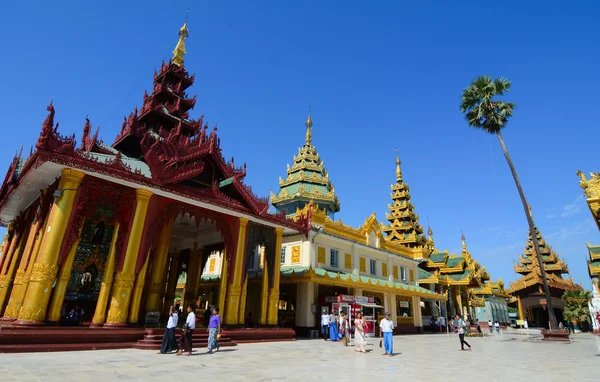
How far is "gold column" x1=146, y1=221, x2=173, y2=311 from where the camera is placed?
732 inches

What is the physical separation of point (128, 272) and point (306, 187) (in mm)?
24317

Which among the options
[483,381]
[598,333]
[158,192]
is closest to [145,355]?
[158,192]

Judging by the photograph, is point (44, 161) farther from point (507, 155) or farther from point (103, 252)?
point (507, 155)

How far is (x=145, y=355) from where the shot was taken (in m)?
10.9

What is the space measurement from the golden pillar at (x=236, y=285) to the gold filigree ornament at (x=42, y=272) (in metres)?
7.56

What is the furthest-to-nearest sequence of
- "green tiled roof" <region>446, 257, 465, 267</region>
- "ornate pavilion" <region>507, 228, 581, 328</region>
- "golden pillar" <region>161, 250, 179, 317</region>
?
"ornate pavilion" <region>507, 228, 581, 328</region> < "green tiled roof" <region>446, 257, 465, 267</region> < "golden pillar" <region>161, 250, 179, 317</region>

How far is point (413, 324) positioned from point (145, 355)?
27.5m

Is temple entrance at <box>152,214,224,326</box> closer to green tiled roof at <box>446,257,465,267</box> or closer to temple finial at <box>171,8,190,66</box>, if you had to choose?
temple finial at <box>171,8,190,66</box>

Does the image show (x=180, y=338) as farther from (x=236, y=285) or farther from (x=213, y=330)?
(x=236, y=285)

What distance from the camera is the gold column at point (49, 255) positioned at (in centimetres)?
1169

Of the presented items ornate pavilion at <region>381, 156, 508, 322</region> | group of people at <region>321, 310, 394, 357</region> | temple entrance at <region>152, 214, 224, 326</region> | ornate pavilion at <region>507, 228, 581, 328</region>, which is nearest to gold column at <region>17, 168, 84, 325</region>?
temple entrance at <region>152, 214, 224, 326</region>

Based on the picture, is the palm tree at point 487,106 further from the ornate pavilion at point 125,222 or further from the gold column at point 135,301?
the gold column at point 135,301

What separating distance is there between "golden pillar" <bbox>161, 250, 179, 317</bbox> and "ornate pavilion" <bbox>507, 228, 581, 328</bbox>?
5215 cm

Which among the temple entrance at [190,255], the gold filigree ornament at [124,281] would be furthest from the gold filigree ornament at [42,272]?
the temple entrance at [190,255]
